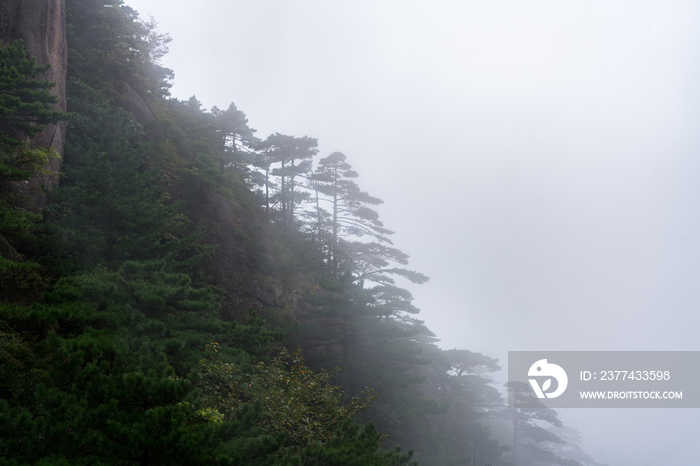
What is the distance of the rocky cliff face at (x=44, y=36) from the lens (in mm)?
13656

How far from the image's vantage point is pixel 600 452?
89625 millimetres

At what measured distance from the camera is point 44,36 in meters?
15.0

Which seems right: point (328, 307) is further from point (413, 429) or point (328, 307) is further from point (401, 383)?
point (413, 429)

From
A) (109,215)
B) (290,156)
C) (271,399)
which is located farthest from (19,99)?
(290,156)

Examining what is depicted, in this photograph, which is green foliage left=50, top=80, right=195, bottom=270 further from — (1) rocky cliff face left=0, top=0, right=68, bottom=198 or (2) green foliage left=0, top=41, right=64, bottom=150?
(1) rocky cliff face left=0, top=0, right=68, bottom=198

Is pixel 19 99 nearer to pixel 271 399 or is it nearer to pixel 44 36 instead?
pixel 44 36

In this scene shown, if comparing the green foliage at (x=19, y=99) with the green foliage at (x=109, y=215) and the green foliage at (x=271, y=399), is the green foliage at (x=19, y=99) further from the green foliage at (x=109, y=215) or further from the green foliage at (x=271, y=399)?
the green foliage at (x=271, y=399)

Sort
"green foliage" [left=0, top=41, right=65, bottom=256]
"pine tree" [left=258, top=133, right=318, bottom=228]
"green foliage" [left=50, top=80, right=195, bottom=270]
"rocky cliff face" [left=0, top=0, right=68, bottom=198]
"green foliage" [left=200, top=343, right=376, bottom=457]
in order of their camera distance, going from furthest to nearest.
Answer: "pine tree" [left=258, top=133, right=318, bottom=228], "rocky cliff face" [left=0, top=0, right=68, bottom=198], "green foliage" [left=50, top=80, right=195, bottom=270], "green foliage" [left=0, top=41, right=65, bottom=256], "green foliage" [left=200, top=343, right=376, bottom=457]
